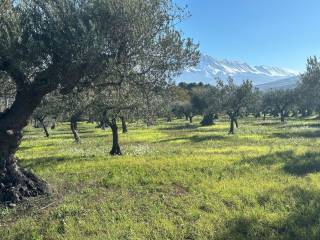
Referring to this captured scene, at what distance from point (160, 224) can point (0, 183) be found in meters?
7.41

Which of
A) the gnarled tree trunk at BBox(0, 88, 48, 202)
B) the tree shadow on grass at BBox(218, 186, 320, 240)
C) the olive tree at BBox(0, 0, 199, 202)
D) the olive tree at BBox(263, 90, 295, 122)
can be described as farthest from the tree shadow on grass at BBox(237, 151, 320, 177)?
the olive tree at BBox(263, 90, 295, 122)

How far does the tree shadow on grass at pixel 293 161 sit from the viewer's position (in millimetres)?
24859

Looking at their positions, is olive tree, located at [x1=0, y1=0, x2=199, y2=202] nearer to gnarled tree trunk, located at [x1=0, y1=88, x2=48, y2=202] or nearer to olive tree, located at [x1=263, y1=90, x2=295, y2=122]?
gnarled tree trunk, located at [x1=0, y1=88, x2=48, y2=202]

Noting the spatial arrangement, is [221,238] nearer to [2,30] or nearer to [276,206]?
[276,206]

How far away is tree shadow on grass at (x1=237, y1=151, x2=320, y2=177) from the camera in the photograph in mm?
24859

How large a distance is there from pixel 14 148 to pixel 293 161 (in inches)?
697

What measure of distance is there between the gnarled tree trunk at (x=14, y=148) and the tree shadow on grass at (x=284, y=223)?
29.0 feet

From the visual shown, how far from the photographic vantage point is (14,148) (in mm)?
18578

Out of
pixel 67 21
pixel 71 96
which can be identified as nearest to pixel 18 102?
pixel 71 96

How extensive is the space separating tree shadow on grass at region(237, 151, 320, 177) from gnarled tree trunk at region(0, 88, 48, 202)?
14.1 meters

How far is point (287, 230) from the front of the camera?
45.0ft

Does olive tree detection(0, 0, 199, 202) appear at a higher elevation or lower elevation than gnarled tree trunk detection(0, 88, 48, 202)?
higher

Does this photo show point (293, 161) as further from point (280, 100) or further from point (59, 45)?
point (280, 100)

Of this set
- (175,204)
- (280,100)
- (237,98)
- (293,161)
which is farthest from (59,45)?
(280,100)
